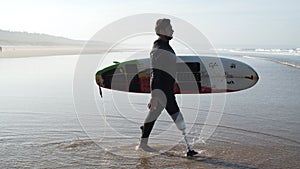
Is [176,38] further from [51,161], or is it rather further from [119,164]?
[51,161]

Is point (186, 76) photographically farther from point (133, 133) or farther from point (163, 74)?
point (163, 74)

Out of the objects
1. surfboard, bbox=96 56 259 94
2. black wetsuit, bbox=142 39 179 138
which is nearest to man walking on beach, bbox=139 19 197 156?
black wetsuit, bbox=142 39 179 138

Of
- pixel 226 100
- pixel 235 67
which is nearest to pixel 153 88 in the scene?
pixel 235 67

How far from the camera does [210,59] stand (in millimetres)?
7074

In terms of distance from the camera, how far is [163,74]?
4.71m

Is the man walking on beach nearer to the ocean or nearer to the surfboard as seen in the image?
the ocean

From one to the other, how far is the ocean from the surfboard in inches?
23.0

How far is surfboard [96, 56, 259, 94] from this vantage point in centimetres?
665

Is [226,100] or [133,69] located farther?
[226,100]

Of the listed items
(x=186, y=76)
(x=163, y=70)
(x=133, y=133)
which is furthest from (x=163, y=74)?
(x=186, y=76)

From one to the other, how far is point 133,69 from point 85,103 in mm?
2069

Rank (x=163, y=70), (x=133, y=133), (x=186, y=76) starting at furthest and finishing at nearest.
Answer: (x=186, y=76), (x=133, y=133), (x=163, y=70)

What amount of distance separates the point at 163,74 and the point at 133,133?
150cm

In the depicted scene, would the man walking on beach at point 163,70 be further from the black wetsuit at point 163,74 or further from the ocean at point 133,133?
the ocean at point 133,133
